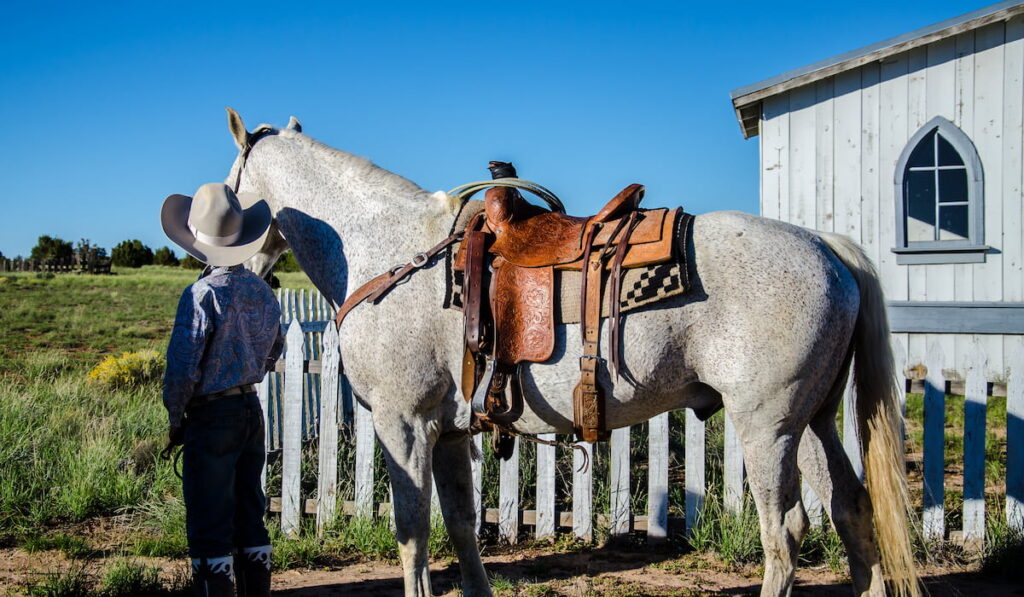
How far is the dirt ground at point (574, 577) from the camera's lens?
4094 millimetres

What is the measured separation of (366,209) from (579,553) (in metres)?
2.78

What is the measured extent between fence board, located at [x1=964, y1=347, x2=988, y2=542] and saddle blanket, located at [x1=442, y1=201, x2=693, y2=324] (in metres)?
2.69

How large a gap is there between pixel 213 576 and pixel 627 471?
2827 mm

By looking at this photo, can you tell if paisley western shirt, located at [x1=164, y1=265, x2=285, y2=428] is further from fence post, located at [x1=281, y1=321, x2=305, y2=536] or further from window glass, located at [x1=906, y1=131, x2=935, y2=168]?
window glass, located at [x1=906, y1=131, x2=935, y2=168]

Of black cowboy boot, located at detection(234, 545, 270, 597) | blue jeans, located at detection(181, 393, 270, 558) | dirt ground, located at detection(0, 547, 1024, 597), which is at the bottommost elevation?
dirt ground, located at detection(0, 547, 1024, 597)

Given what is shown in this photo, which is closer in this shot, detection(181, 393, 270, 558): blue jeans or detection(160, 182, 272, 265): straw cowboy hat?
detection(181, 393, 270, 558): blue jeans

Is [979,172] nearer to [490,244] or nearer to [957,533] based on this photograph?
[957,533]

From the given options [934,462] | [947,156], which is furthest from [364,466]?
[947,156]

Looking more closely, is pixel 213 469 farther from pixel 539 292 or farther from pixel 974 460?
pixel 974 460

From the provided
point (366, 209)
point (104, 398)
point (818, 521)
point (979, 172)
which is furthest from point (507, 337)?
point (979, 172)

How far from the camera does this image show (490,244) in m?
3.21

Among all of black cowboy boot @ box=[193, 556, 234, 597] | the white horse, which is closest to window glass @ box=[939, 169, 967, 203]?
the white horse

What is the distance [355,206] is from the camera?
11.5ft

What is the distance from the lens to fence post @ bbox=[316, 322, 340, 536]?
503 centimetres
